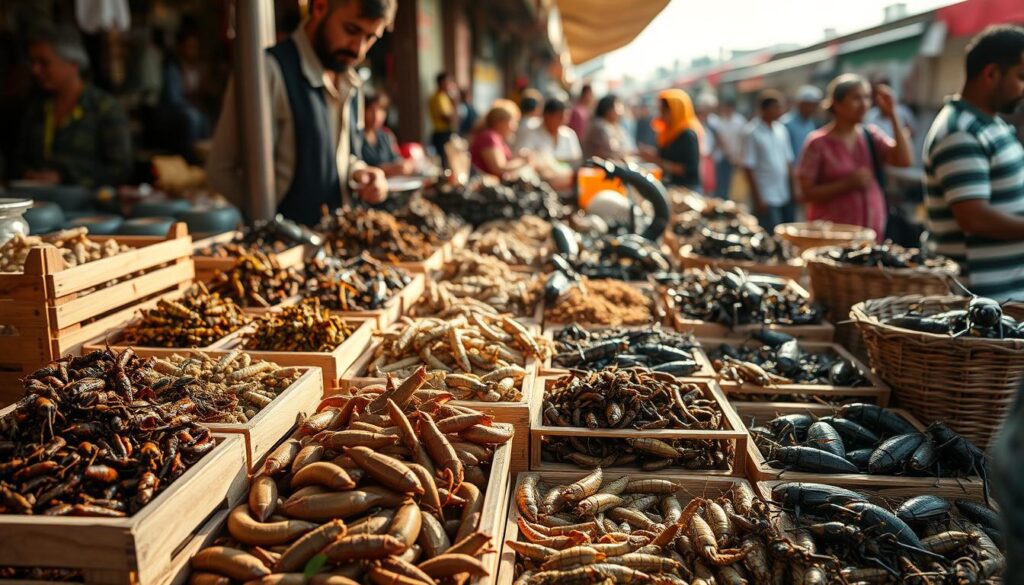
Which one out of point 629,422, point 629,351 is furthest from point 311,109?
point 629,422

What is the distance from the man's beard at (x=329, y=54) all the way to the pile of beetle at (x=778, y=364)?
3.27 meters

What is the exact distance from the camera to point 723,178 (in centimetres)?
1650

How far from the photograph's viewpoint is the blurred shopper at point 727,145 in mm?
15727

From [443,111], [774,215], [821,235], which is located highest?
[443,111]

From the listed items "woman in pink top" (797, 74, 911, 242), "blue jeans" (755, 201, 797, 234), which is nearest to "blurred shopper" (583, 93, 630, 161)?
"blue jeans" (755, 201, 797, 234)

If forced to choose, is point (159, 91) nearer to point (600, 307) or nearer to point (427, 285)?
point (427, 285)

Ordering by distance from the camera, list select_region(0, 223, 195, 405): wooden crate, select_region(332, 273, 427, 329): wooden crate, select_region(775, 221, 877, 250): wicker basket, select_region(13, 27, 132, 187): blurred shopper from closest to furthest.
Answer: select_region(0, 223, 195, 405): wooden crate
select_region(332, 273, 427, 329): wooden crate
select_region(775, 221, 877, 250): wicker basket
select_region(13, 27, 132, 187): blurred shopper

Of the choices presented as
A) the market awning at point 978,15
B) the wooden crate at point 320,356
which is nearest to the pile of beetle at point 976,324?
the wooden crate at point 320,356

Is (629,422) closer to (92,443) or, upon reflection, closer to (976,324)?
(976,324)

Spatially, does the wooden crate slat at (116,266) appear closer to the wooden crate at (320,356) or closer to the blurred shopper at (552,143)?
the wooden crate at (320,356)

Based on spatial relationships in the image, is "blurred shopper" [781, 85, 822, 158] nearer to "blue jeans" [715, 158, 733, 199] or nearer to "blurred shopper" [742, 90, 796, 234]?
"blurred shopper" [742, 90, 796, 234]

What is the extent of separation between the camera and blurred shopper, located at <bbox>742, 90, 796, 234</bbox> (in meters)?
10.8

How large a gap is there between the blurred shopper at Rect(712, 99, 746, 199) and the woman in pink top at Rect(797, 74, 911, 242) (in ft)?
28.4

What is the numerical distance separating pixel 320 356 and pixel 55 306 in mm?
1059
